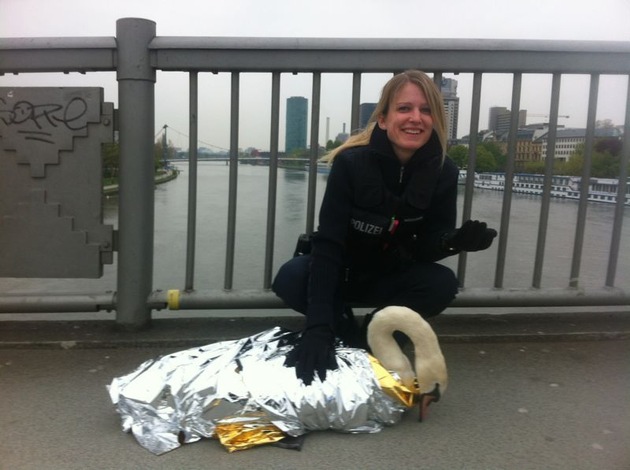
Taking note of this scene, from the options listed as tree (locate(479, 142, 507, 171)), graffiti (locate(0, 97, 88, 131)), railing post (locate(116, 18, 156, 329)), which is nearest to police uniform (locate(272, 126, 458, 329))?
tree (locate(479, 142, 507, 171))

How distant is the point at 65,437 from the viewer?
231cm

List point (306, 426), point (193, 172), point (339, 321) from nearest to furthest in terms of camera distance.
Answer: point (306, 426), point (339, 321), point (193, 172)

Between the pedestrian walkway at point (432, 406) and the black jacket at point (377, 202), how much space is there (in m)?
0.71

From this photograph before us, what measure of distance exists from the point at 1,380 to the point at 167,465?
1.19m

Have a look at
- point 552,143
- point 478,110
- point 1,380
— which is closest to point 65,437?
point 1,380

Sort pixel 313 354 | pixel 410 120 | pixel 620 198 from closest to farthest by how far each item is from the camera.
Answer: pixel 313 354, pixel 410 120, pixel 620 198

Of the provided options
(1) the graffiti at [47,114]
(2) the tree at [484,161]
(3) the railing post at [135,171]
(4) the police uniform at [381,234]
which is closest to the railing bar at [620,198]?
(2) the tree at [484,161]

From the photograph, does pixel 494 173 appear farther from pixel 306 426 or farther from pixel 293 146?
pixel 306 426

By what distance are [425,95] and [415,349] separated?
3.93ft

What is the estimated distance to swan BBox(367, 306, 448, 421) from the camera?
240cm

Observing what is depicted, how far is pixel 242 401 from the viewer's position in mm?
2223

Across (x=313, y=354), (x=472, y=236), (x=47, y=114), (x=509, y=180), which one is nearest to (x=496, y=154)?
(x=509, y=180)

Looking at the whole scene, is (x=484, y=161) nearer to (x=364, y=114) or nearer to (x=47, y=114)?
(x=364, y=114)

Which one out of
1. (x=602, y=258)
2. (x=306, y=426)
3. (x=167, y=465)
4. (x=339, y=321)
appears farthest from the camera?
(x=602, y=258)
